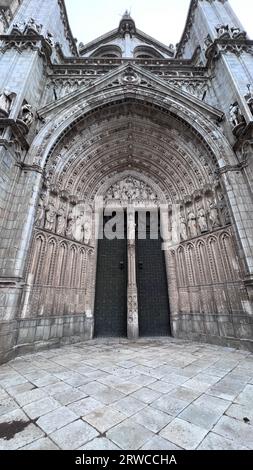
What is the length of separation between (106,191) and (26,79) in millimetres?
4538

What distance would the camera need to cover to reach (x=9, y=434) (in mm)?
1771

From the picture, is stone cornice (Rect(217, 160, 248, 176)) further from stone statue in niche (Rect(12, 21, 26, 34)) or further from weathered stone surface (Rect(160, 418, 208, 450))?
stone statue in niche (Rect(12, 21, 26, 34))

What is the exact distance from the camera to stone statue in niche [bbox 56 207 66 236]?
6.23 meters

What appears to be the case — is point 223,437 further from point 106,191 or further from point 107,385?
point 106,191

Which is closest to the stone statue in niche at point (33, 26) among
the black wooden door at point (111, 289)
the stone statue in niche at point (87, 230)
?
the stone statue in niche at point (87, 230)

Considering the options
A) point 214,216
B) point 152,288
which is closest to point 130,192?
point 214,216

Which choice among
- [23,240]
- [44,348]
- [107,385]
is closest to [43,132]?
[23,240]

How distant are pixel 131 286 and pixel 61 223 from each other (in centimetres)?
330

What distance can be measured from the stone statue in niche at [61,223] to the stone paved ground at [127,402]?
349cm

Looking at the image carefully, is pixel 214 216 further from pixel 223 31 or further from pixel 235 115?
pixel 223 31

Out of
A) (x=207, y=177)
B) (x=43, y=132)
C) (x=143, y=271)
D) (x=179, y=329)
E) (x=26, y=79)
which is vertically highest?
(x=26, y=79)

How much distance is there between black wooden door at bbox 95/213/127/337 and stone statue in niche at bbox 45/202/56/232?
222 centimetres

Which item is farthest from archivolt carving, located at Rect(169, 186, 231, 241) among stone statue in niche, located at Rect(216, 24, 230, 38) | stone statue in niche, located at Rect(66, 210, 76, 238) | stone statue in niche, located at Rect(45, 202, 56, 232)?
stone statue in niche, located at Rect(216, 24, 230, 38)

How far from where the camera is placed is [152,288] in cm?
725
